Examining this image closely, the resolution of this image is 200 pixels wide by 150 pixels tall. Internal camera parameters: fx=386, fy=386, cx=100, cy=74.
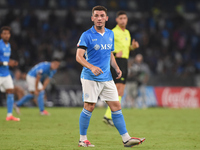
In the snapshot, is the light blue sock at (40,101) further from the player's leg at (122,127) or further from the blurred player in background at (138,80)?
the player's leg at (122,127)

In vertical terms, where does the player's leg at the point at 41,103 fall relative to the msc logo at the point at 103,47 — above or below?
below

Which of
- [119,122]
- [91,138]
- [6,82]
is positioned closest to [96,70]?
[119,122]

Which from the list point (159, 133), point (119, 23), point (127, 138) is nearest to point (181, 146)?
point (127, 138)

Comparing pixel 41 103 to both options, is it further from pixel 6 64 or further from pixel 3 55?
pixel 3 55

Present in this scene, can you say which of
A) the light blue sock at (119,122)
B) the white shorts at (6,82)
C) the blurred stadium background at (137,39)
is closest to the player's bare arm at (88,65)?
the light blue sock at (119,122)

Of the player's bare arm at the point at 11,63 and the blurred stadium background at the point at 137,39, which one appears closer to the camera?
the player's bare arm at the point at 11,63

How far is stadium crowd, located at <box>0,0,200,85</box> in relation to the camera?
2228 cm

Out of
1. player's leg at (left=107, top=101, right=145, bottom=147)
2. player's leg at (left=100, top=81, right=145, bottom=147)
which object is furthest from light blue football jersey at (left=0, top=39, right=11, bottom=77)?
player's leg at (left=107, top=101, right=145, bottom=147)

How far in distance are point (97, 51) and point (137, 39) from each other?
17973 millimetres

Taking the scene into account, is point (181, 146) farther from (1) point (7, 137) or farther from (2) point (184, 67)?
(2) point (184, 67)

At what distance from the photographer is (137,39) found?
2461 centimetres

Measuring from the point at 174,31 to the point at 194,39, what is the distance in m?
1.45

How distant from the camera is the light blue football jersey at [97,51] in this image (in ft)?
22.5

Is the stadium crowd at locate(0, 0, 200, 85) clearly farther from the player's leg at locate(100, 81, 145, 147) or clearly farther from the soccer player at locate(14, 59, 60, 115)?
the player's leg at locate(100, 81, 145, 147)
